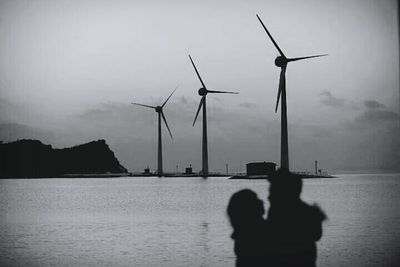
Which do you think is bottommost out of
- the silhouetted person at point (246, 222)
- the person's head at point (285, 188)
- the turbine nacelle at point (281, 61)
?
the silhouetted person at point (246, 222)

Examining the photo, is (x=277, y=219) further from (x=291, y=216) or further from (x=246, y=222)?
(x=246, y=222)

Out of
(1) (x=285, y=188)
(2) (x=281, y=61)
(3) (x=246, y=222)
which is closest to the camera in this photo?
(3) (x=246, y=222)

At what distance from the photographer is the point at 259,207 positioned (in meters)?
8.44

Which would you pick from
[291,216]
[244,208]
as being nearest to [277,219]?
[291,216]

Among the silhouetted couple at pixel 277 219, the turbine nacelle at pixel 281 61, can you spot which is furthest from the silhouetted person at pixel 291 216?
the turbine nacelle at pixel 281 61

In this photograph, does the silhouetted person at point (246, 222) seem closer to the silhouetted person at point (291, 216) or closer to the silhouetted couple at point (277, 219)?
the silhouetted couple at point (277, 219)

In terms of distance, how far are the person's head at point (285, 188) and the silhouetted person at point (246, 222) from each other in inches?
12.4

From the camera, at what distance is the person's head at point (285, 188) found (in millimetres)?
8523

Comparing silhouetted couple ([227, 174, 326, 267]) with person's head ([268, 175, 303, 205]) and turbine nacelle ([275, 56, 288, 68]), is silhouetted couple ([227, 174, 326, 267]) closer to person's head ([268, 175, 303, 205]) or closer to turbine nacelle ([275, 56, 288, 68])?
person's head ([268, 175, 303, 205])

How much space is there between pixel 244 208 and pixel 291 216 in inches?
33.9

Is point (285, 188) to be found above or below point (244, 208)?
above

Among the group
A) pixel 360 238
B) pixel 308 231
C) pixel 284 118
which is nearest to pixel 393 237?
pixel 360 238

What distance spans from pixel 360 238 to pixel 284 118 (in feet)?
286

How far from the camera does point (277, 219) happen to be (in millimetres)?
8812
